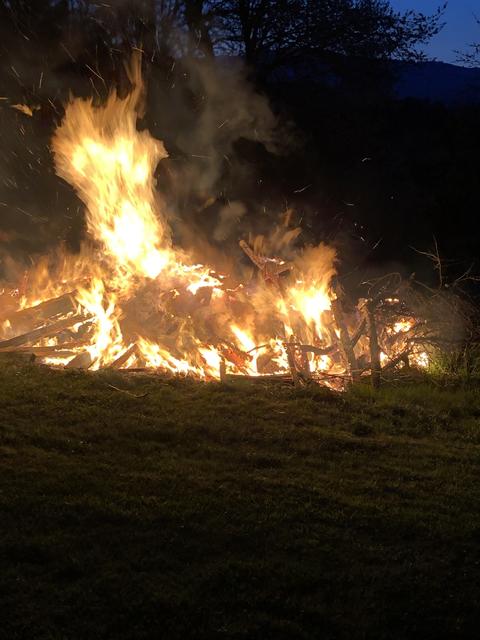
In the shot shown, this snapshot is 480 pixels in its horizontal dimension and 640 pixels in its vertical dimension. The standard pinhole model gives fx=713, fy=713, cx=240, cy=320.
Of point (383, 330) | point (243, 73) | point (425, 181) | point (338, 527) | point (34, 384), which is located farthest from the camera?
point (425, 181)

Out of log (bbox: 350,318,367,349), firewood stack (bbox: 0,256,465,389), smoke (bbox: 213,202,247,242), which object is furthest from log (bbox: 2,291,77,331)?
log (bbox: 350,318,367,349)

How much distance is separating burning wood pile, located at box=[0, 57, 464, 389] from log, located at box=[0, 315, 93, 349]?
0.05 feet

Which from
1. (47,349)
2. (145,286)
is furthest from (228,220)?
(47,349)

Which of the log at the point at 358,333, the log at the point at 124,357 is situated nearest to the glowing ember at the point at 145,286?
the log at the point at 124,357

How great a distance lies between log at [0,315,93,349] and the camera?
10117 mm

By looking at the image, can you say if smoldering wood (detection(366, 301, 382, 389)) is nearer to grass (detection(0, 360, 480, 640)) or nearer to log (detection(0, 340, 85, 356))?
grass (detection(0, 360, 480, 640))

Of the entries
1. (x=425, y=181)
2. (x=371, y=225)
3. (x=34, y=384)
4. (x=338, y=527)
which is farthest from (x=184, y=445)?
(x=425, y=181)

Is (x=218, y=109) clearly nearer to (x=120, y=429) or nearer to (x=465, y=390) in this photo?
(x=465, y=390)

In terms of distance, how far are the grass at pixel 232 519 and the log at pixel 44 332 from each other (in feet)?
7.88

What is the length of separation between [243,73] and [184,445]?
1163 cm

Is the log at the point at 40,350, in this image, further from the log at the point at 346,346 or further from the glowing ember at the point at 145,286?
the log at the point at 346,346

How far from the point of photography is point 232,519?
4.80 m

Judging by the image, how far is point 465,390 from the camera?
29.0 feet

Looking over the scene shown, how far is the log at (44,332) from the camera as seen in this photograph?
10.1m
